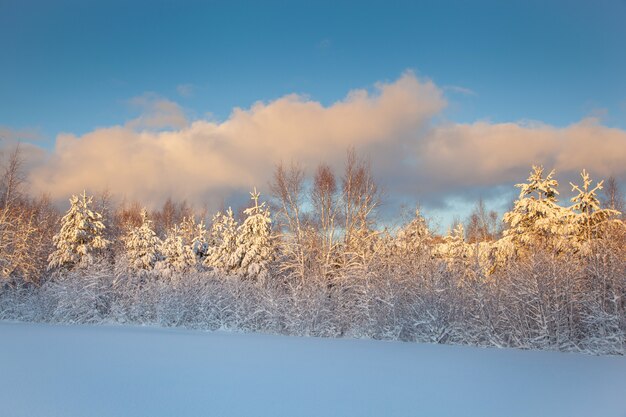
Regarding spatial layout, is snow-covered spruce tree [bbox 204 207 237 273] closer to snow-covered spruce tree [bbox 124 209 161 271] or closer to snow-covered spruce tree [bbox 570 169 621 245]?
snow-covered spruce tree [bbox 124 209 161 271]

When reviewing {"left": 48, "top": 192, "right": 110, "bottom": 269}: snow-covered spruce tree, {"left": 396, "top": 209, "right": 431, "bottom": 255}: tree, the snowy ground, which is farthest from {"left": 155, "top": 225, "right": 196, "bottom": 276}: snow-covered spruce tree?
the snowy ground

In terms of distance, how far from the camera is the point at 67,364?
8.62 m

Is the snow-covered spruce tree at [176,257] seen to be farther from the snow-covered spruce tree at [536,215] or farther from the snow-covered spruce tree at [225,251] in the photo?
the snow-covered spruce tree at [536,215]

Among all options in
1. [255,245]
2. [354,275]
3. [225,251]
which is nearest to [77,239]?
[225,251]

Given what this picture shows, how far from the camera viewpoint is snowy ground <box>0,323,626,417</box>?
5.63 meters

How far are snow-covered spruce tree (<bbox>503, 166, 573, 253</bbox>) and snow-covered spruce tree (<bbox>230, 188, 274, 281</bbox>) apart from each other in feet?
41.3

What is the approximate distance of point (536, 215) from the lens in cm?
2017

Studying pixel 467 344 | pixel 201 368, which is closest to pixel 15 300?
pixel 201 368

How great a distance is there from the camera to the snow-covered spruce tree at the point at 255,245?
971 inches

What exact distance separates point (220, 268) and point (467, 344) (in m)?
16.3

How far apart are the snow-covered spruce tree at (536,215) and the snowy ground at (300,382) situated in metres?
9.10

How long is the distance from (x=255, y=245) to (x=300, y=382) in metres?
17.9

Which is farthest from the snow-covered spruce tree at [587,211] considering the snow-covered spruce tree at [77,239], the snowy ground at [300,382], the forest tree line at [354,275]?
the snow-covered spruce tree at [77,239]

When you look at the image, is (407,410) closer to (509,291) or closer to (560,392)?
(560,392)
